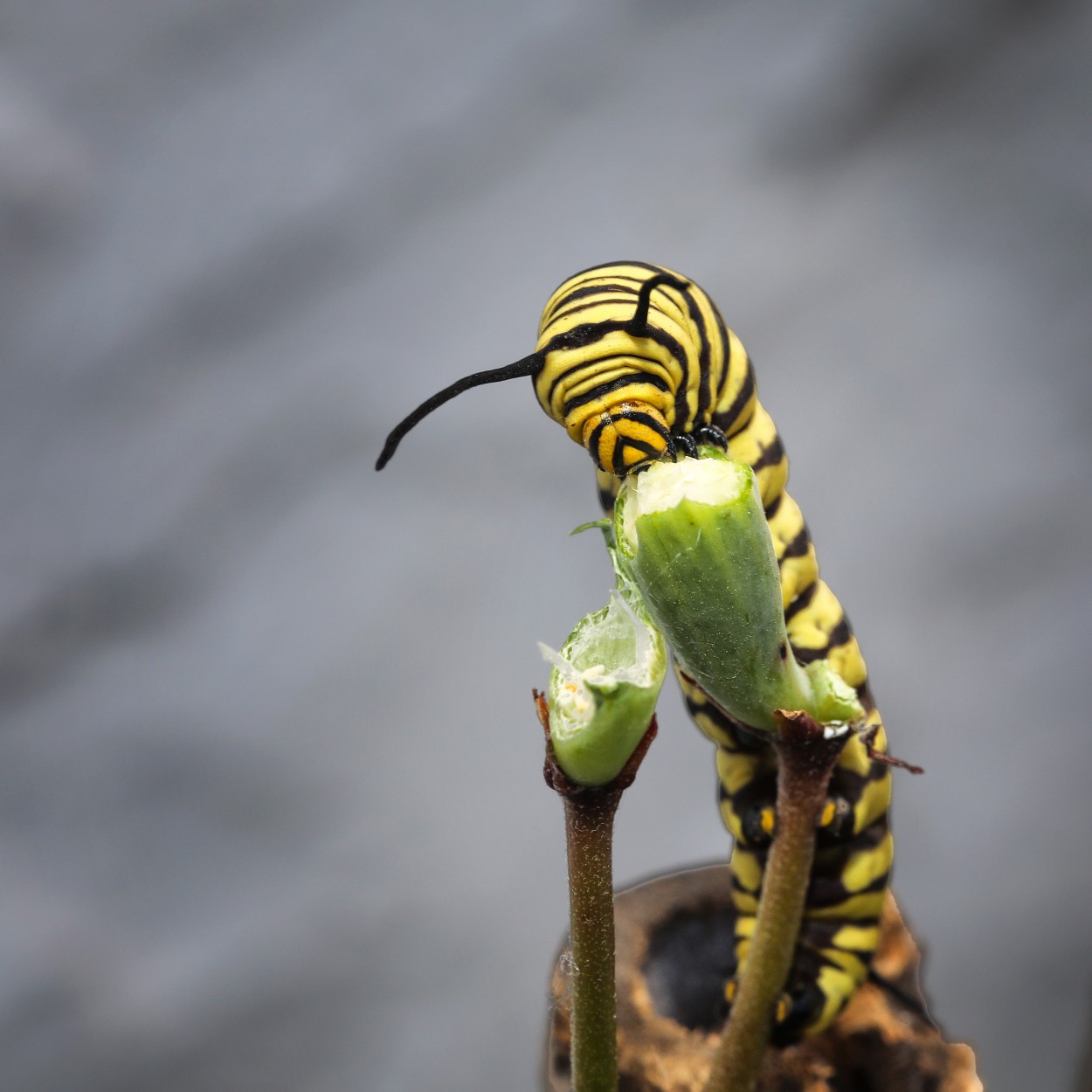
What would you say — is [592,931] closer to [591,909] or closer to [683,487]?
[591,909]

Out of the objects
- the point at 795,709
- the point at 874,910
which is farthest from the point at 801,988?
the point at 795,709

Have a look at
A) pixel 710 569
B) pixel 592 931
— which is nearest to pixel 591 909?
→ pixel 592 931

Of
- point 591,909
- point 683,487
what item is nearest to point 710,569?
point 683,487

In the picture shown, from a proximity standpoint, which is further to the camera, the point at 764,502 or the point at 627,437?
the point at 764,502

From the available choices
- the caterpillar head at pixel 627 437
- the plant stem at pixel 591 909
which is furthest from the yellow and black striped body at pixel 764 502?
the plant stem at pixel 591 909

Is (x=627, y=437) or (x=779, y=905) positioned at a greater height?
(x=627, y=437)

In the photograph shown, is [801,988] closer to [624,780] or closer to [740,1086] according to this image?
[740,1086]

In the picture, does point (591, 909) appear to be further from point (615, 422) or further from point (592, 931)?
point (615, 422)

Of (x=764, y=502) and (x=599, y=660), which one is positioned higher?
(x=764, y=502)
